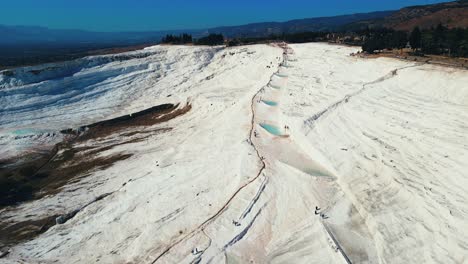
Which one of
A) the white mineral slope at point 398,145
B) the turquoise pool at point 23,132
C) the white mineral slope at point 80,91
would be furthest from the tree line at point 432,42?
the turquoise pool at point 23,132

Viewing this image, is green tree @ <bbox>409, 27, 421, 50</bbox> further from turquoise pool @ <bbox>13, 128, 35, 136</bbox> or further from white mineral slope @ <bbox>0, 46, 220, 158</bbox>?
turquoise pool @ <bbox>13, 128, 35, 136</bbox>

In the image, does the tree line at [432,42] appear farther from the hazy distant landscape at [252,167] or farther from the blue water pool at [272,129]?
the blue water pool at [272,129]

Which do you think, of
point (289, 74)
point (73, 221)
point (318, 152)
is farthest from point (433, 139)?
point (289, 74)

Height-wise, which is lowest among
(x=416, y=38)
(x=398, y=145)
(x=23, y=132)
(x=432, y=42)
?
(x=23, y=132)

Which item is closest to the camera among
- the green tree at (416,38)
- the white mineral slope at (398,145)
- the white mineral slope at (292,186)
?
the white mineral slope at (398,145)

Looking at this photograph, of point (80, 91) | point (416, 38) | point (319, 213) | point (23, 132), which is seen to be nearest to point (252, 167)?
point (319, 213)

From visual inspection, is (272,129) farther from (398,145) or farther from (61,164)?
Result: (61,164)

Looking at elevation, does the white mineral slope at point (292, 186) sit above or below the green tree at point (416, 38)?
below

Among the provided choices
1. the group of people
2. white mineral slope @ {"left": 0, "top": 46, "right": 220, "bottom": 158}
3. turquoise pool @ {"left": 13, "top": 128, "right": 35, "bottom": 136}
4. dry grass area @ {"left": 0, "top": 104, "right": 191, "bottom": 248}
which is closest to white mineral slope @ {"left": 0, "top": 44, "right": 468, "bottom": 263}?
the group of people

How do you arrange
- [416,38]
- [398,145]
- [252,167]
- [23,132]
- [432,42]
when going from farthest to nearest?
1. [416,38]
2. [432,42]
3. [23,132]
4. [398,145]
5. [252,167]
